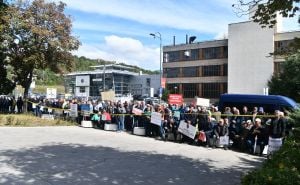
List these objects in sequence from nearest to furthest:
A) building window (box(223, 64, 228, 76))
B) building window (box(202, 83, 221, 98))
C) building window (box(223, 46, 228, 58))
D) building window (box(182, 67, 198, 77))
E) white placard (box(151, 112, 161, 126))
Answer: white placard (box(151, 112, 161, 126)) < building window (box(223, 64, 228, 76)) < building window (box(223, 46, 228, 58)) < building window (box(202, 83, 221, 98)) < building window (box(182, 67, 198, 77))

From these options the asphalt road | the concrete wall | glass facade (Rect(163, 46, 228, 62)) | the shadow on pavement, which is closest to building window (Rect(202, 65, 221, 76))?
glass facade (Rect(163, 46, 228, 62))

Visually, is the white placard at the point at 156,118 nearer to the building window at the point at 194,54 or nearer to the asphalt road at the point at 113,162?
the asphalt road at the point at 113,162

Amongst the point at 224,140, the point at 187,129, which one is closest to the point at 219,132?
the point at 224,140

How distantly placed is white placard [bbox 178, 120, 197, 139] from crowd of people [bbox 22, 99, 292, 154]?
0.51 ft

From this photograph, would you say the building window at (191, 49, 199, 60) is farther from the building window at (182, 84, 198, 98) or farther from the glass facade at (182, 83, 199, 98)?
the building window at (182, 84, 198, 98)

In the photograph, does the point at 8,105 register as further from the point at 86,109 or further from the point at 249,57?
the point at 249,57

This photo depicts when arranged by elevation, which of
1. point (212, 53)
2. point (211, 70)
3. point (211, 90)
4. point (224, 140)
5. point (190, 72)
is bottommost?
point (224, 140)

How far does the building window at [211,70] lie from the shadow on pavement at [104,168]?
72.7 meters

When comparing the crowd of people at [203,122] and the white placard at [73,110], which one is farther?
the white placard at [73,110]

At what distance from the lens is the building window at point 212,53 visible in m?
87.2

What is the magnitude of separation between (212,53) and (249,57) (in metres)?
10.7

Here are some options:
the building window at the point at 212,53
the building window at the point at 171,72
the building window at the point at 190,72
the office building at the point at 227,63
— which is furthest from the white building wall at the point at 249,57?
the building window at the point at 171,72

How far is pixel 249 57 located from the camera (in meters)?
79.2

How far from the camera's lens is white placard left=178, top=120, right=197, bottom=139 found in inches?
762
